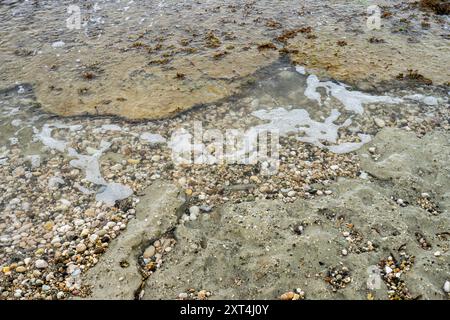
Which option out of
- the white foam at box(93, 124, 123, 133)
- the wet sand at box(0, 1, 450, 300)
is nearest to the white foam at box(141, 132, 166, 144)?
the wet sand at box(0, 1, 450, 300)

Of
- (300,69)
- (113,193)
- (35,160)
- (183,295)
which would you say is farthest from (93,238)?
(300,69)

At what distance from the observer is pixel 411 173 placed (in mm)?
7535

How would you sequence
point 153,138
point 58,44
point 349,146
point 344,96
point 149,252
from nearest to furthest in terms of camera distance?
point 149,252
point 349,146
point 153,138
point 344,96
point 58,44

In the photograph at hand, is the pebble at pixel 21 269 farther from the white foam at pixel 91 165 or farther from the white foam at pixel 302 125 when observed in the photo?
the white foam at pixel 302 125

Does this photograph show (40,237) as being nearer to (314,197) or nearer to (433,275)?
(314,197)

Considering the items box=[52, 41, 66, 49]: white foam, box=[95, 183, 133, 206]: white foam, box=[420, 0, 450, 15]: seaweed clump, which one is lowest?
box=[95, 183, 133, 206]: white foam

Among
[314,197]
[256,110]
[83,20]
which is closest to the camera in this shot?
[314,197]

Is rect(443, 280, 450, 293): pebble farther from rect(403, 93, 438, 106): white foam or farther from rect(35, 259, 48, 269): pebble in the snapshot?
rect(35, 259, 48, 269): pebble

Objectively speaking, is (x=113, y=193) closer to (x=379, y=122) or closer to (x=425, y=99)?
(x=379, y=122)

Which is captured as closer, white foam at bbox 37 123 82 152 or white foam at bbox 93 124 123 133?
white foam at bbox 37 123 82 152

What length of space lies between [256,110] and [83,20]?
8.17 metres

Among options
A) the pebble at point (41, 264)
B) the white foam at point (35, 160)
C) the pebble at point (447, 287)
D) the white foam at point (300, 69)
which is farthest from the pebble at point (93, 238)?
the white foam at point (300, 69)

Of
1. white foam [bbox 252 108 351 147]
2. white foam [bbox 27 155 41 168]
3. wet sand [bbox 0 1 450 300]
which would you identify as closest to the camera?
wet sand [bbox 0 1 450 300]

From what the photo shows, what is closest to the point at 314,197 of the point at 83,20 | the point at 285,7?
the point at 285,7
